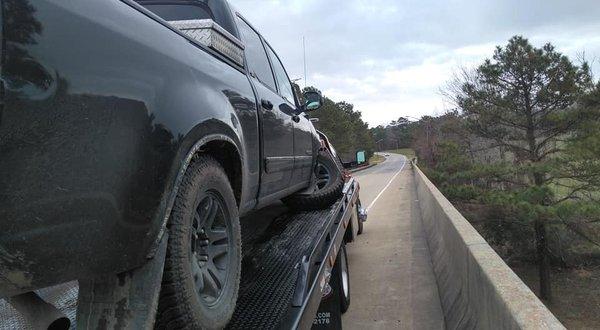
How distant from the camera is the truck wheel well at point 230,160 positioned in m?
2.67

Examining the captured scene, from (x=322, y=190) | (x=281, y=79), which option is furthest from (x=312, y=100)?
(x=322, y=190)

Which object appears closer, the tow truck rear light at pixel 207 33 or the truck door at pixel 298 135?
the tow truck rear light at pixel 207 33

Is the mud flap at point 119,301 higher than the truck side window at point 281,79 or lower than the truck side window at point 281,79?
lower

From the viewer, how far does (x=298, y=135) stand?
4.57 m

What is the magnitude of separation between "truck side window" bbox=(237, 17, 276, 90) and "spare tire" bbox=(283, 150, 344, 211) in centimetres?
145

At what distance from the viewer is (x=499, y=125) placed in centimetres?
2572

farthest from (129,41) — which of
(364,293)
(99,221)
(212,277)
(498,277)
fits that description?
(364,293)

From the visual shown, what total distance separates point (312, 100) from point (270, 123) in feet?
6.35

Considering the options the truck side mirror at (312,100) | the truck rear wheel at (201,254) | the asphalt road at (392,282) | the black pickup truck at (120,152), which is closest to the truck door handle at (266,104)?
the black pickup truck at (120,152)

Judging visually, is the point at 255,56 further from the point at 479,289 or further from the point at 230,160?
the point at 479,289

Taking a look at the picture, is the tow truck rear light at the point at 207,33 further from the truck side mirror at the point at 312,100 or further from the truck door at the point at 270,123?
the truck side mirror at the point at 312,100

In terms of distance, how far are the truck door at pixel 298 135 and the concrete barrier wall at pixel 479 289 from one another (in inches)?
60.8

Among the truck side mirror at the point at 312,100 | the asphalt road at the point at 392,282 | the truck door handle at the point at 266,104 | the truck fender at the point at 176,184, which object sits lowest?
the asphalt road at the point at 392,282

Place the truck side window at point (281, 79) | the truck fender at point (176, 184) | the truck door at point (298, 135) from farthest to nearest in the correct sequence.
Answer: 1. the truck side window at point (281, 79)
2. the truck door at point (298, 135)
3. the truck fender at point (176, 184)
